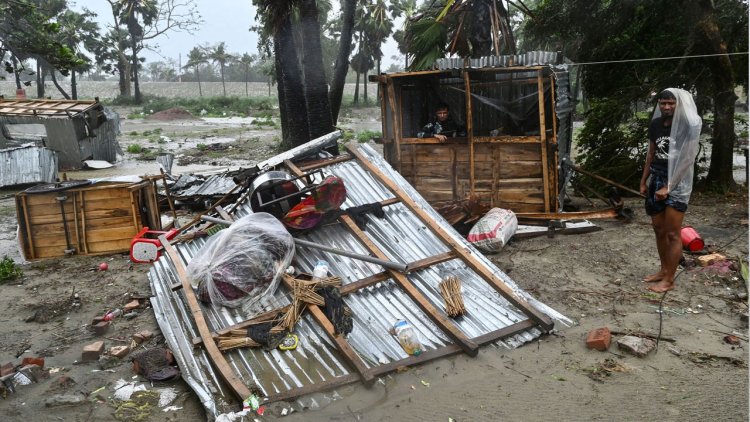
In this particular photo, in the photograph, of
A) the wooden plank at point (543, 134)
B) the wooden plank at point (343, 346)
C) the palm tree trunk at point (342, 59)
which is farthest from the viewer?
the palm tree trunk at point (342, 59)

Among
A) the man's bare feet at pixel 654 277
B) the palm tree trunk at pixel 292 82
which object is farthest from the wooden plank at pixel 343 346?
the palm tree trunk at pixel 292 82

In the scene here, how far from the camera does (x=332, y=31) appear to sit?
40938 millimetres

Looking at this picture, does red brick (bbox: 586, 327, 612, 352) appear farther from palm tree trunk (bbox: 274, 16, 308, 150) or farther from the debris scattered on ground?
palm tree trunk (bbox: 274, 16, 308, 150)

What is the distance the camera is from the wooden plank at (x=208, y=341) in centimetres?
352

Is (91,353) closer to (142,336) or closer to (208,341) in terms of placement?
(142,336)

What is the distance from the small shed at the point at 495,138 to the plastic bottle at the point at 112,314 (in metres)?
4.15

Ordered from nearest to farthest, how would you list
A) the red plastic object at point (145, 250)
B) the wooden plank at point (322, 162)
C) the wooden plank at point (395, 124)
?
the red plastic object at point (145, 250)
the wooden plank at point (322, 162)
the wooden plank at point (395, 124)

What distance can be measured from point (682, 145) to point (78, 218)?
7.08 metres

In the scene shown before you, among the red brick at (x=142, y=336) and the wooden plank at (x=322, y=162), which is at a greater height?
the wooden plank at (x=322, y=162)

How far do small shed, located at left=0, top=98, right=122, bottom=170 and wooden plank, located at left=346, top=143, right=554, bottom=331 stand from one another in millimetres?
12472

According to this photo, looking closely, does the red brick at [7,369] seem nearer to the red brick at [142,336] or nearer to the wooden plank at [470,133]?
the red brick at [142,336]

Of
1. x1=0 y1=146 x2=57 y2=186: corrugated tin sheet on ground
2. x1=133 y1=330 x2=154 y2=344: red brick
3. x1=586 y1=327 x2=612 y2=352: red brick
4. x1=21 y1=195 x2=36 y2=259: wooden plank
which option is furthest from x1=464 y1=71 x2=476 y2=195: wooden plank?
x1=0 y1=146 x2=57 y2=186: corrugated tin sheet on ground

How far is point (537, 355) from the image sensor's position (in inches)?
158

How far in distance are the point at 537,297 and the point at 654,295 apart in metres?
1.03
